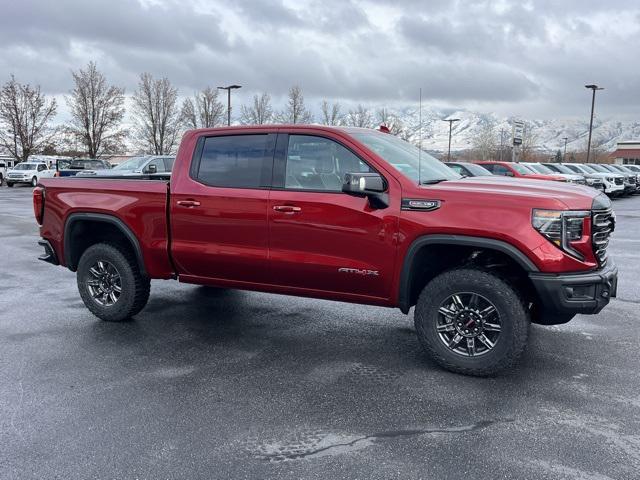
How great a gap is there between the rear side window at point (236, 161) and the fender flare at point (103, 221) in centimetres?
91

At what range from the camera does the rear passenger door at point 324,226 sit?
4.44 m

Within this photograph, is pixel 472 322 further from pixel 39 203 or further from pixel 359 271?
pixel 39 203

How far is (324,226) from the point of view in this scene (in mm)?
4562

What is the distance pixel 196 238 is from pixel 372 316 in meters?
2.06

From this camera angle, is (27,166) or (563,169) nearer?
(563,169)

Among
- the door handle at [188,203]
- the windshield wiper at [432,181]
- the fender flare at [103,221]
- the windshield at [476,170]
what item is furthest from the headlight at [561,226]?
the windshield at [476,170]

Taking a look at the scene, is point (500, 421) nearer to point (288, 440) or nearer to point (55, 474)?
point (288, 440)

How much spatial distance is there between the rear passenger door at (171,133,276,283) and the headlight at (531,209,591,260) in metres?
2.16

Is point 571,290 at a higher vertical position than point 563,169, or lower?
lower

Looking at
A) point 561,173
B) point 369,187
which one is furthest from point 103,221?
point 561,173

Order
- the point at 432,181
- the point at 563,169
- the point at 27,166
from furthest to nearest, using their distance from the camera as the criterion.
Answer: the point at 27,166 < the point at 563,169 < the point at 432,181

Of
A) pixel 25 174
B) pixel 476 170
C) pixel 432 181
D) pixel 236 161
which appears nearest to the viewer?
pixel 432 181

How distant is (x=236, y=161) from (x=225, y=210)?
469mm

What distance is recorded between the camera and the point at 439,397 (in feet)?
13.0
